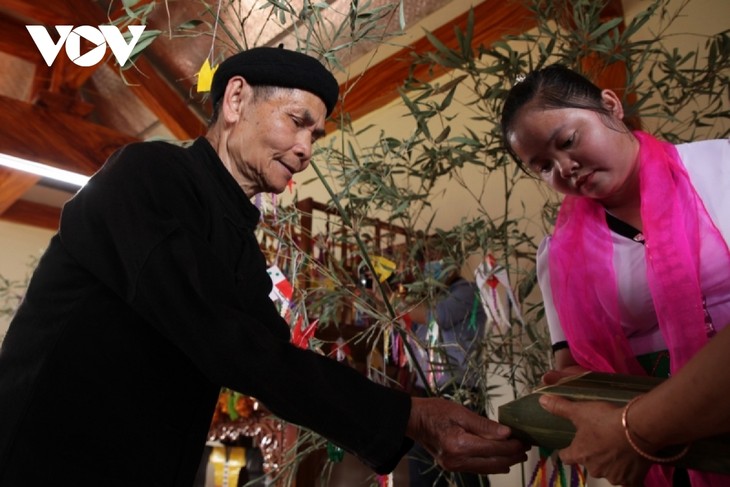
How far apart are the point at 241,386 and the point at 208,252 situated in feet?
0.67

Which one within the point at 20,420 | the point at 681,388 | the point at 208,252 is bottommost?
the point at 20,420

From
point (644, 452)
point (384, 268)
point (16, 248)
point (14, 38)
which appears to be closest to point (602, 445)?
point (644, 452)

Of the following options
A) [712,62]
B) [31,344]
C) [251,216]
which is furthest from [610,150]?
[712,62]

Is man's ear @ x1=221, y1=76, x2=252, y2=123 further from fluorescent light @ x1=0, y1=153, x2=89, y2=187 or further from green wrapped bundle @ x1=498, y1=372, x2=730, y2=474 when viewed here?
fluorescent light @ x1=0, y1=153, x2=89, y2=187

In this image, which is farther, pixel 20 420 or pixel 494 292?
pixel 494 292

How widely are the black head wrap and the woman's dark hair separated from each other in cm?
41

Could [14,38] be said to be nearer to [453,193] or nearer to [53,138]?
[53,138]

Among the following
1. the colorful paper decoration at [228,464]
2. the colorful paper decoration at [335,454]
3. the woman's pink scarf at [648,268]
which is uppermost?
the woman's pink scarf at [648,268]

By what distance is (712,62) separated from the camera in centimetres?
225

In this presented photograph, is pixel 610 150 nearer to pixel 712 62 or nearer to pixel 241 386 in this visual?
pixel 241 386

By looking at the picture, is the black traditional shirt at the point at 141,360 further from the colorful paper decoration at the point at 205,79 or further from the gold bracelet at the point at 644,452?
the colorful paper decoration at the point at 205,79

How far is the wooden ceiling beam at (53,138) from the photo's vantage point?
554 centimetres

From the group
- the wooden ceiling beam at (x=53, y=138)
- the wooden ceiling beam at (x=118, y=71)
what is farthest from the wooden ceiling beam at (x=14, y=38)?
the wooden ceiling beam at (x=53, y=138)

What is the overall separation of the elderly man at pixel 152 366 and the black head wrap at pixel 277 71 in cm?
27
